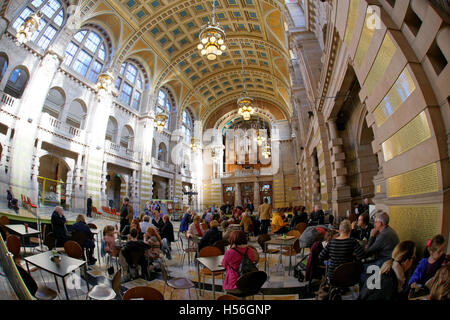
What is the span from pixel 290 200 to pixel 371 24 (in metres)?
21.4

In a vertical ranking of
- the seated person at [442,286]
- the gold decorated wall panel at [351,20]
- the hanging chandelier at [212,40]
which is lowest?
the seated person at [442,286]

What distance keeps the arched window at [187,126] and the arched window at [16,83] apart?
1297cm

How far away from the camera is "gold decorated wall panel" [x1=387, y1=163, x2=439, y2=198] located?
8.62 feet

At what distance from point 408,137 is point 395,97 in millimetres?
641

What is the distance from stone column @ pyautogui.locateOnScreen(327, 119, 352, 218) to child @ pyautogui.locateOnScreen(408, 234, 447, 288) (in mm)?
5255

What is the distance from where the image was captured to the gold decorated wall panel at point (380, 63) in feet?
10.3

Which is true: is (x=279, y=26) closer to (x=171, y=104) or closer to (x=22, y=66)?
(x=171, y=104)

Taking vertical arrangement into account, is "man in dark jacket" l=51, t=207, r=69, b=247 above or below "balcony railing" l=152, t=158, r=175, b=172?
below

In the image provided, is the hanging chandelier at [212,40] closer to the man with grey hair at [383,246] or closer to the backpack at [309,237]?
the backpack at [309,237]

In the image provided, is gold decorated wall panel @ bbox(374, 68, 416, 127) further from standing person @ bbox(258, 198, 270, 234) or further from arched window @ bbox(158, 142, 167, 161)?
arched window @ bbox(158, 142, 167, 161)

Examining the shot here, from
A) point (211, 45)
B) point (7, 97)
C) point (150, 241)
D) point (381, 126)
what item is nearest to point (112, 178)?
point (7, 97)

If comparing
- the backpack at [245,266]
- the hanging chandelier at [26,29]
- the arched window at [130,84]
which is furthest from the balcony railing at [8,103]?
the backpack at [245,266]

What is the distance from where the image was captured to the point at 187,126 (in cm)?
2502

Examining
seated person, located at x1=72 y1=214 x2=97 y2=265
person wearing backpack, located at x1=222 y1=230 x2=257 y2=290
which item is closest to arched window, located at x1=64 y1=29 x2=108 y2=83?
seated person, located at x1=72 y1=214 x2=97 y2=265
